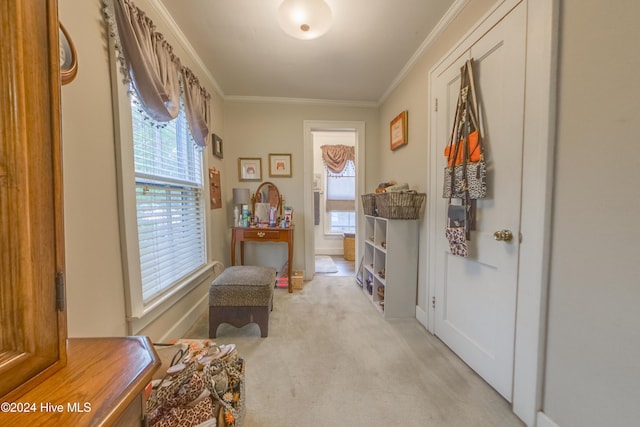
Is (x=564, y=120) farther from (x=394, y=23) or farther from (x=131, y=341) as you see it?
(x=131, y=341)

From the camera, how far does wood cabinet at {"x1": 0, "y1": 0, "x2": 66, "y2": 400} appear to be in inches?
16.3

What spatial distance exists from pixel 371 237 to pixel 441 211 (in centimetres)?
115

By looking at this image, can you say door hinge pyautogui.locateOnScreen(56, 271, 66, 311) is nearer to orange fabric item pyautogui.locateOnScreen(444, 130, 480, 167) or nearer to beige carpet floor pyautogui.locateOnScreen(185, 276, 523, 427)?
beige carpet floor pyautogui.locateOnScreen(185, 276, 523, 427)

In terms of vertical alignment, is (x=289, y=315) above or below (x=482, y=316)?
below

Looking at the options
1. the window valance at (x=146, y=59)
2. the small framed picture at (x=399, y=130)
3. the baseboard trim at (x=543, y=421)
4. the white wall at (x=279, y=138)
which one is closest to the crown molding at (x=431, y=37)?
the small framed picture at (x=399, y=130)

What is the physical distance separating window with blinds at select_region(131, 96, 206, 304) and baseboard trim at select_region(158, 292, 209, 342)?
328 millimetres

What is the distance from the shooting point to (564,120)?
1.02 metres

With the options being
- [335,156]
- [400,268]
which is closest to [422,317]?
[400,268]

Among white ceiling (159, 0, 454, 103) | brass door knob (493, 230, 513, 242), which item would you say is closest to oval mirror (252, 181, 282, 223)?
white ceiling (159, 0, 454, 103)

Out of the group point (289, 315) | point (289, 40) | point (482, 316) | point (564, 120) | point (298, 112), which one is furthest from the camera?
point (298, 112)

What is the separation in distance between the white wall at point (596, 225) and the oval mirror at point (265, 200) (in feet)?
8.63

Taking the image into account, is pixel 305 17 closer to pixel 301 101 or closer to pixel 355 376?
pixel 301 101

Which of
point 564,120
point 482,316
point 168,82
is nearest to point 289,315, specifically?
point 482,316

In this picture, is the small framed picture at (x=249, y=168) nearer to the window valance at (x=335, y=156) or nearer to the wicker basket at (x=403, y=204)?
the wicker basket at (x=403, y=204)
